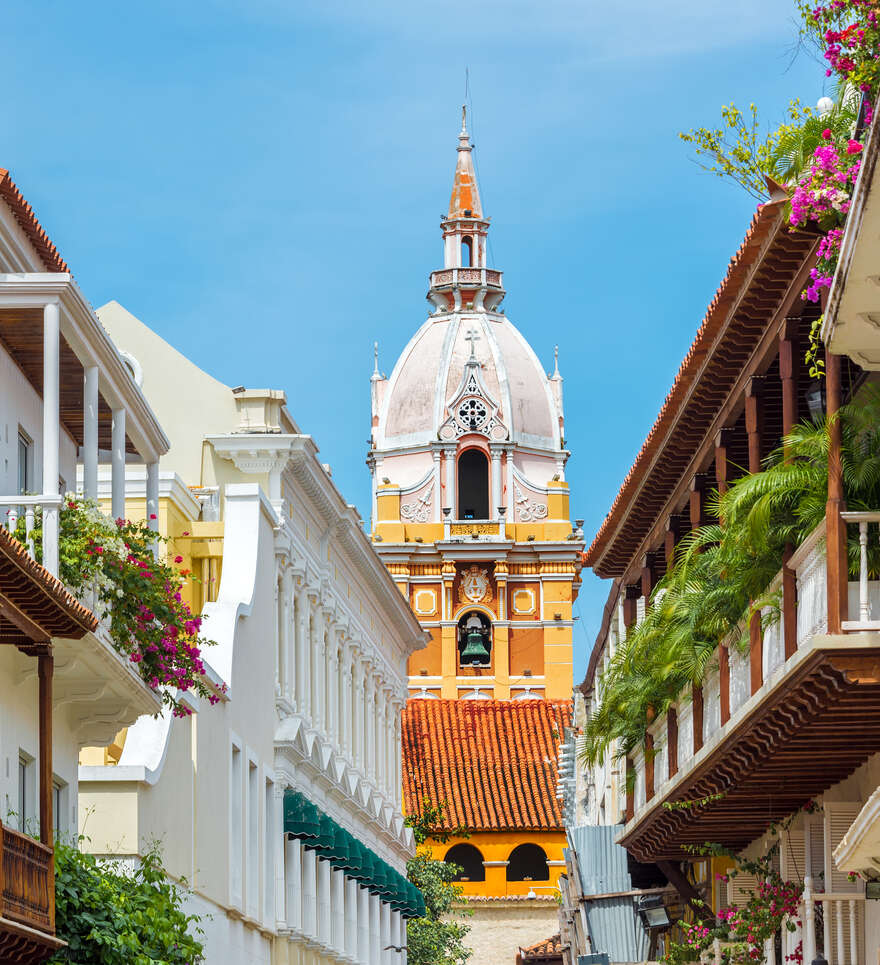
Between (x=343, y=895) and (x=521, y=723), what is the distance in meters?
32.5

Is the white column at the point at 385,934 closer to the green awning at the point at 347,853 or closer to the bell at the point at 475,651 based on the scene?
the green awning at the point at 347,853

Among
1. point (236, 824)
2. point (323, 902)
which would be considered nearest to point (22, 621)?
point (236, 824)

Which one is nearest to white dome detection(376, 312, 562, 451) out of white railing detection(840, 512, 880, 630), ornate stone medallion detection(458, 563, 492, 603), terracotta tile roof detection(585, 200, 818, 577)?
ornate stone medallion detection(458, 563, 492, 603)

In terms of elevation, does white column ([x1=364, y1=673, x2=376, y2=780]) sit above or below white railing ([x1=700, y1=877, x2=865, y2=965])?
above

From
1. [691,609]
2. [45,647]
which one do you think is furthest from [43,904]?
[691,609]

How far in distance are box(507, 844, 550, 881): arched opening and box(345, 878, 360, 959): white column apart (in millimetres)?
27609

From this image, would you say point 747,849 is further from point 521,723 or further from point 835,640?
point 521,723

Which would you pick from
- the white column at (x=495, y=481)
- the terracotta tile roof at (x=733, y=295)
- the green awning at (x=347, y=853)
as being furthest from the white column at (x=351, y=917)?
the white column at (x=495, y=481)

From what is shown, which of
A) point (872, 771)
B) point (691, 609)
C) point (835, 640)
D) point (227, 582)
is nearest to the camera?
point (835, 640)

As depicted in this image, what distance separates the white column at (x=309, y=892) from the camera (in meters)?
38.6

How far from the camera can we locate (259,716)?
34.0 metres

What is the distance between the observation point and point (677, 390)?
24172 mm

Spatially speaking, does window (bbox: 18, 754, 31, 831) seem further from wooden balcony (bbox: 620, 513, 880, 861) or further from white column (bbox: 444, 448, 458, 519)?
white column (bbox: 444, 448, 458, 519)

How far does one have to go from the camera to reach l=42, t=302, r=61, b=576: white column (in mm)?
19109
